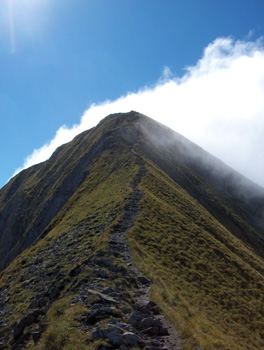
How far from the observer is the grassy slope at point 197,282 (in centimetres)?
1669

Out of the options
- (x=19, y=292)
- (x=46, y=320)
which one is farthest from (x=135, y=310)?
(x=19, y=292)

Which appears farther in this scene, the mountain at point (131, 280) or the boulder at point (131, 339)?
the mountain at point (131, 280)

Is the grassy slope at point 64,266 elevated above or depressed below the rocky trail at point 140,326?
below

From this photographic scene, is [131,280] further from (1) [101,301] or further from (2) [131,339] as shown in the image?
(2) [131,339]

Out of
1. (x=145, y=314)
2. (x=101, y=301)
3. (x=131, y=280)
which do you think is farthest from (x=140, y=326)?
(x=131, y=280)

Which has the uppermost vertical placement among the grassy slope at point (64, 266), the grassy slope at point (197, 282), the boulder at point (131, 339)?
the grassy slope at point (197, 282)

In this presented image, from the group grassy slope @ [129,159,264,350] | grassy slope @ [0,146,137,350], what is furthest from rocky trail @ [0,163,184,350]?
grassy slope @ [129,159,264,350]

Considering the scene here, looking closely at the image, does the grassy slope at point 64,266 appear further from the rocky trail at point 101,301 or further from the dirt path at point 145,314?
the dirt path at point 145,314

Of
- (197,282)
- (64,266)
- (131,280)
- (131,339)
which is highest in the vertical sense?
(197,282)

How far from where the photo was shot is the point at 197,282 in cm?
2477

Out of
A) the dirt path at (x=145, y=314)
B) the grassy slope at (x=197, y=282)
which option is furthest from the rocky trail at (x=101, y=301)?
the grassy slope at (x=197, y=282)

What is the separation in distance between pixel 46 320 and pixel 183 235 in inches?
875

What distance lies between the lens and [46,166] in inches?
4550

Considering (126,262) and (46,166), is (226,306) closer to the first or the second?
(126,262)
